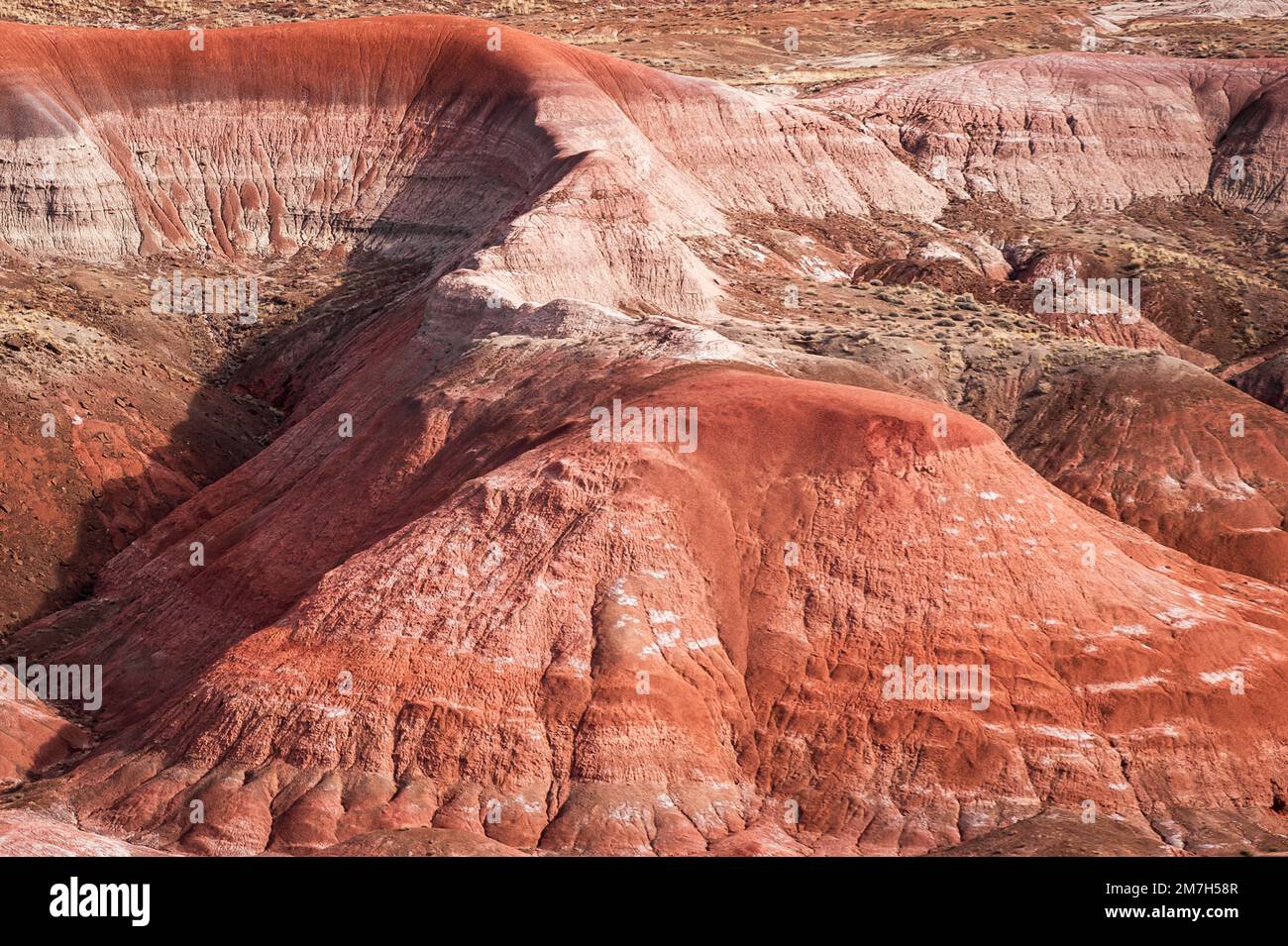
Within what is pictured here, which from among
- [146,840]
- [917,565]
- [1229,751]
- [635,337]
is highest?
[635,337]

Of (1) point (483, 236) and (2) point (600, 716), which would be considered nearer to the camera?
(2) point (600, 716)

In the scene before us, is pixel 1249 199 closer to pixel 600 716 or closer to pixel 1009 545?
pixel 1009 545

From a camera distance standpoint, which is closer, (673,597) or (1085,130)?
(673,597)

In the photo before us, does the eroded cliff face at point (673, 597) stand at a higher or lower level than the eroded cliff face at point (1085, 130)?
lower

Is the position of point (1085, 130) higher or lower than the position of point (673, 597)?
higher

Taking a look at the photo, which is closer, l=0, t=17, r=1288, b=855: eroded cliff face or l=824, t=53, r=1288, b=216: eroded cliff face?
l=0, t=17, r=1288, b=855: eroded cliff face

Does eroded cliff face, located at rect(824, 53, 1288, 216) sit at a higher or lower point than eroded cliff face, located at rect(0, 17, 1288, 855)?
higher

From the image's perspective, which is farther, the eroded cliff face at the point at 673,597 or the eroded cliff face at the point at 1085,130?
the eroded cliff face at the point at 1085,130

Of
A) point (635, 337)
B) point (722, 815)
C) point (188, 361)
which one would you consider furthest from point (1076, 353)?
point (188, 361)
